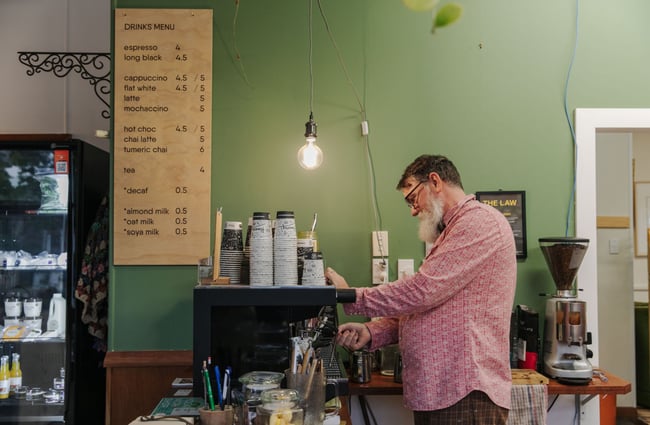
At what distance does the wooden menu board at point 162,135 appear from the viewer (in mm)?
2775

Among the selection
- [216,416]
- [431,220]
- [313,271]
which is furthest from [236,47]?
[216,416]

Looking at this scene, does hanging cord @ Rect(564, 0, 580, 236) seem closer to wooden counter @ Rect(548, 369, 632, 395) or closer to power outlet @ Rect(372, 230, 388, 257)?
wooden counter @ Rect(548, 369, 632, 395)

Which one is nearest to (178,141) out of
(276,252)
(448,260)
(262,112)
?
(262,112)

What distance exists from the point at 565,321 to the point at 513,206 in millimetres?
630

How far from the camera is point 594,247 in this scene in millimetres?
2865

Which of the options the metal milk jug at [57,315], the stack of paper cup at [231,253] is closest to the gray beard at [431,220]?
the stack of paper cup at [231,253]

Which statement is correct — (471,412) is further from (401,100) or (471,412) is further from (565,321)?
(401,100)

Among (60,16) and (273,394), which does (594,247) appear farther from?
(60,16)

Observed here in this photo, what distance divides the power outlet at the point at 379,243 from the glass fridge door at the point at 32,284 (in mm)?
1644

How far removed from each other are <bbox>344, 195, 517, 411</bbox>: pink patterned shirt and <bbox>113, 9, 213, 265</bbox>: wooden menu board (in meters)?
1.15

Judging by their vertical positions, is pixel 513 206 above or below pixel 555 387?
above

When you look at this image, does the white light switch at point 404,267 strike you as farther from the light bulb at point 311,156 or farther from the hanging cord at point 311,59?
the hanging cord at point 311,59

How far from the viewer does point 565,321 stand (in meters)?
2.65

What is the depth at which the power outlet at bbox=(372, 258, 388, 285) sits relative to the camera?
9.25 ft
